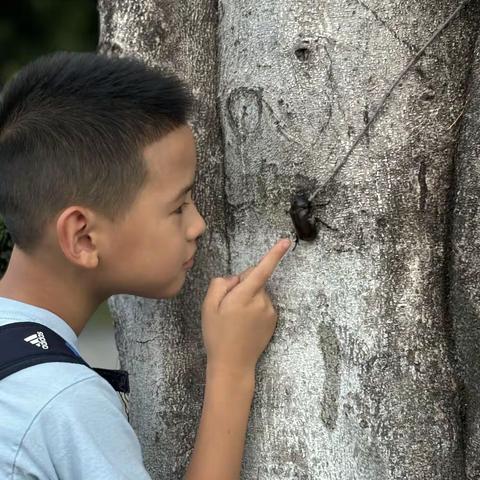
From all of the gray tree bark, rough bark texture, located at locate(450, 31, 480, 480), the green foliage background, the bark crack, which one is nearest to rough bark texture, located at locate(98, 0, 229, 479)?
the gray tree bark

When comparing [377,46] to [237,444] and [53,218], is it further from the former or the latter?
[237,444]

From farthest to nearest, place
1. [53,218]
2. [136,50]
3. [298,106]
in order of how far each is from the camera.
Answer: [136,50] → [298,106] → [53,218]

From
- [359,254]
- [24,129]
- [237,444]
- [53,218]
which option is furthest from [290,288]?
[24,129]

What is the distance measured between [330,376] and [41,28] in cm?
810

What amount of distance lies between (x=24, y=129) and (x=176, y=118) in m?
0.28

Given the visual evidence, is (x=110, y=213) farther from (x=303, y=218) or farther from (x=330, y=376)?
(x=330, y=376)

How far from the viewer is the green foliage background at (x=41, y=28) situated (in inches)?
345

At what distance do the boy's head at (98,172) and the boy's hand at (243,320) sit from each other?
0.12 meters

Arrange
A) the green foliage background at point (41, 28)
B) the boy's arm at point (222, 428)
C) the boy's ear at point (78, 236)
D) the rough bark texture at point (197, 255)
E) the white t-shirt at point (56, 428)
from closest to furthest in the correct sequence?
1. the white t-shirt at point (56, 428)
2. the boy's ear at point (78, 236)
3. the boy's arm at point (222, 428)
4. the rough bark texture at point (197, 255)
5. the green foliage background at point (41, 28)

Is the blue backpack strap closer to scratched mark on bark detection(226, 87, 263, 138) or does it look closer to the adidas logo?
the adidas logo

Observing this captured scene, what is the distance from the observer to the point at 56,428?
133cm

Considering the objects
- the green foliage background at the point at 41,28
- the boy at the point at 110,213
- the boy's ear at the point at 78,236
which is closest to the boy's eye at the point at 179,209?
the boy at the point at 110,213

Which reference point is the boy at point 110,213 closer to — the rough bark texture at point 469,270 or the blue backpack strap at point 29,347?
the blue backpack strap at point 29,347

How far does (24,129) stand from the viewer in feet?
5.14
